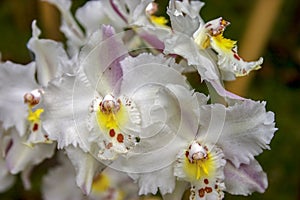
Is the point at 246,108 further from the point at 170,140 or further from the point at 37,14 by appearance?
the point at 37,14

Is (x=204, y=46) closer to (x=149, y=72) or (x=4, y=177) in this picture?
(x=149, y=72)

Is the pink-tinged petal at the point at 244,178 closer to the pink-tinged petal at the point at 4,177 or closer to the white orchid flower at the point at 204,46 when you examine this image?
the white orchid flower at the point at 204,46

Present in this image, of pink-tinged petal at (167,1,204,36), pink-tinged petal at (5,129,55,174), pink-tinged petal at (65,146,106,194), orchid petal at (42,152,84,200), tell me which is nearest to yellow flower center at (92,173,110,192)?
orchid petal at (42,152,84,200)

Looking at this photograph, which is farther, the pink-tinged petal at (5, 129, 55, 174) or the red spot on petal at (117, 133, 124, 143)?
the pink-tinged petal at (5, 129, 55, 174)

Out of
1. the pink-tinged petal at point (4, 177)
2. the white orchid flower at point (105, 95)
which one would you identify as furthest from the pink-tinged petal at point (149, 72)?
the pink-tinged petal at point (4, 177)

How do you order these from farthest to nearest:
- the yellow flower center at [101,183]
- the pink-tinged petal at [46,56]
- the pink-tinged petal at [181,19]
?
1. the yellow flower center at [101,183]
2. the pink-tinged petal at [46,56]
3. the pink-tinged petal at [181,19]

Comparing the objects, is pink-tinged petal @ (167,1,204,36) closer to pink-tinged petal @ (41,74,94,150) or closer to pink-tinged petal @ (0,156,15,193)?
pink-tinged petal @ (41,74,94,150)
